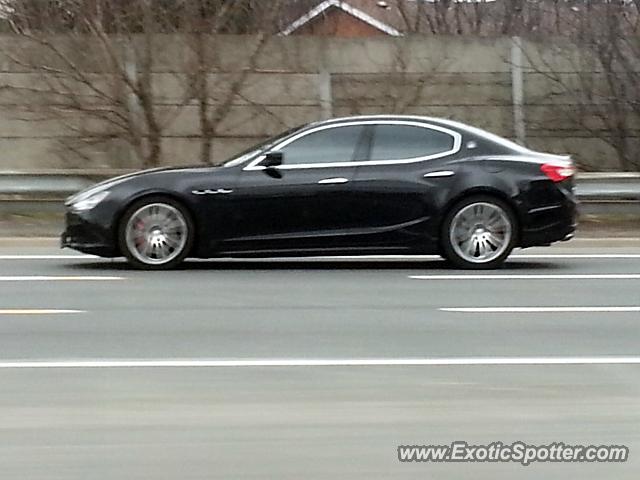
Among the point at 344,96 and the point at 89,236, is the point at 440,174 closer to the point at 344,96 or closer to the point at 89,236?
the point at 89,236

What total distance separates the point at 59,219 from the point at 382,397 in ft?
30.9

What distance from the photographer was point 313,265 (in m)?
12.3

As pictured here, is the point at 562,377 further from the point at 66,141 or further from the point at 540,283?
the point at 66,141

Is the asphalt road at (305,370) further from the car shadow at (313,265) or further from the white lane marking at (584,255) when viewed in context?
the white lane marking at (584,255)

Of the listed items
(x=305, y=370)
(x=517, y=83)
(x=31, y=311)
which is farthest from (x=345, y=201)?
(x=517, y=83)

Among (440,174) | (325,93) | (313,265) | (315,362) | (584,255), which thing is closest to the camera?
(315,362)

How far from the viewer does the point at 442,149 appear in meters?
11.7

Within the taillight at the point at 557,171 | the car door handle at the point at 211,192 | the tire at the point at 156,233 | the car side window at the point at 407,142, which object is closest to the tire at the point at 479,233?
the taillight at the point at 557,171

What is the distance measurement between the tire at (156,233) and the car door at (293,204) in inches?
18.7

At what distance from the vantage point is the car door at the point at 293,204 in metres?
11.4

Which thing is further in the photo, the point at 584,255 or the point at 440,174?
the point at 584,255

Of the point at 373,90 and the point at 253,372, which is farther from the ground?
the point at 373,90

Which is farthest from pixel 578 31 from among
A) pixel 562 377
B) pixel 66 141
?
pixel 562 377

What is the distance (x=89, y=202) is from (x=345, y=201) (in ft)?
7.90
